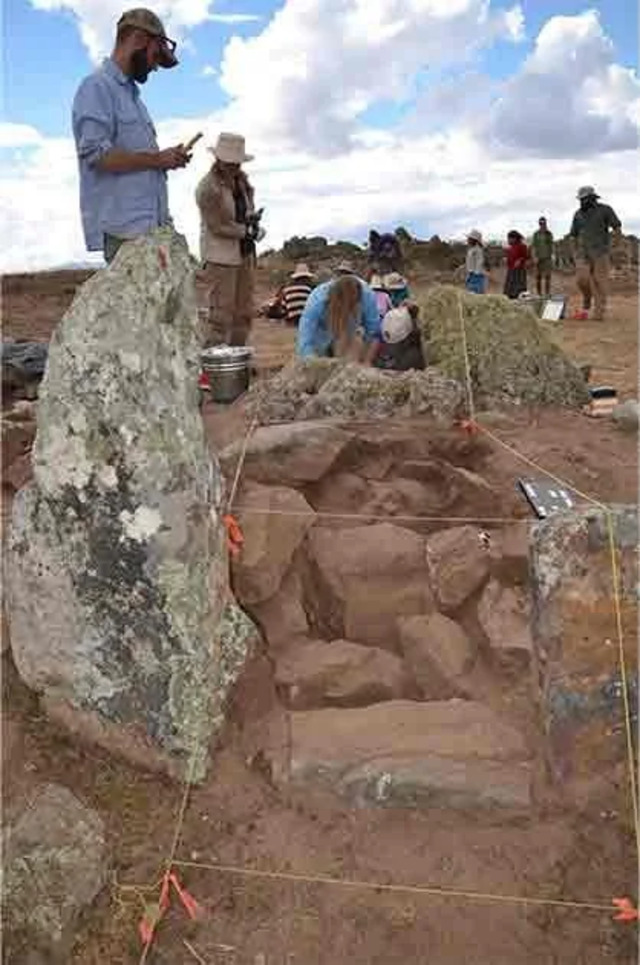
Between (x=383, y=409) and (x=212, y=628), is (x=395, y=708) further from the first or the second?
(x=383, y=409)

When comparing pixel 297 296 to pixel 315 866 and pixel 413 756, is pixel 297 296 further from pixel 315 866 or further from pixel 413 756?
pixel 315 866

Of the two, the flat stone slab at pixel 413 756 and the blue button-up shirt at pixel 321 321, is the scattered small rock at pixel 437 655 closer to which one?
the flat stone slab at pixel 413 756

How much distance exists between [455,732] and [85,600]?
4.15ft

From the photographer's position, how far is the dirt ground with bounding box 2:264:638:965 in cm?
280

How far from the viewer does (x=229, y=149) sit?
22.1ft

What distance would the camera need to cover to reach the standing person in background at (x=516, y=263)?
13.8 m

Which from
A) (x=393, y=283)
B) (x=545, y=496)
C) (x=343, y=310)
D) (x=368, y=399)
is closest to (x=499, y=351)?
(x=343, y=310)

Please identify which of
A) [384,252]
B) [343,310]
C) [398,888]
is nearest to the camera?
[398,888]

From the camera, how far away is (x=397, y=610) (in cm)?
399

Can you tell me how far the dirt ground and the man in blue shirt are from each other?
72.0 inches

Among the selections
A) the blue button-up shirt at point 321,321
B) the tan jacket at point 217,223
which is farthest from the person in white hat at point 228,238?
the blue button-up shirt at point 321,321

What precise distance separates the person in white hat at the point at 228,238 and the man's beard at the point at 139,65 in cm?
249

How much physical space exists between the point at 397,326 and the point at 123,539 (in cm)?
389

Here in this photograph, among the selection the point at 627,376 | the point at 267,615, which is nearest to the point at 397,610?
the point at 267,615
